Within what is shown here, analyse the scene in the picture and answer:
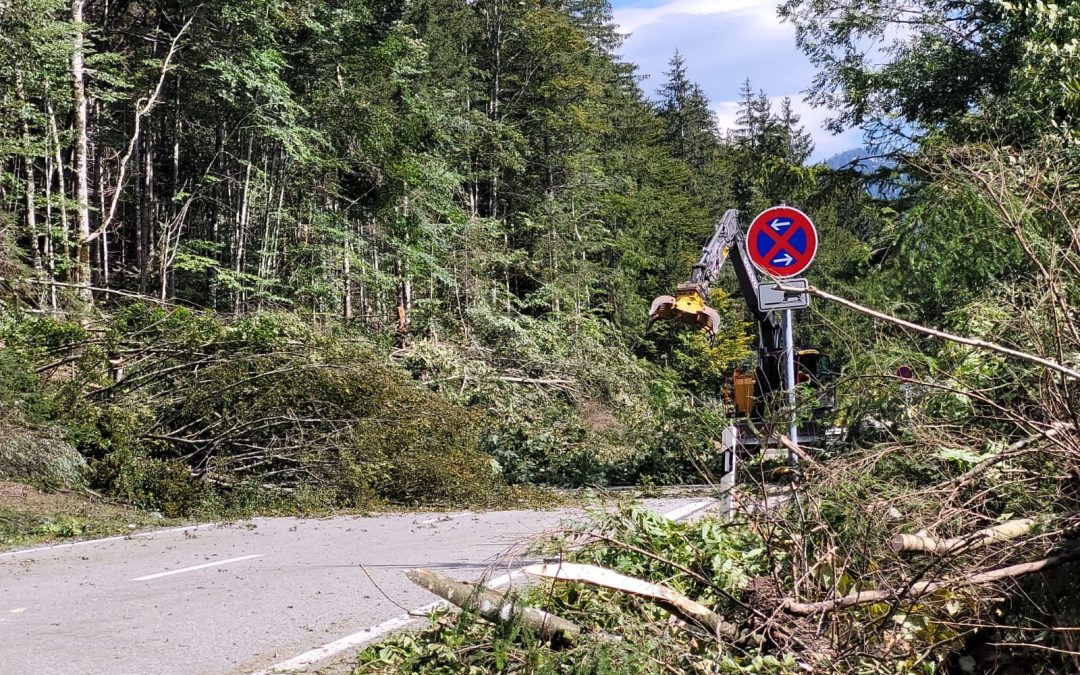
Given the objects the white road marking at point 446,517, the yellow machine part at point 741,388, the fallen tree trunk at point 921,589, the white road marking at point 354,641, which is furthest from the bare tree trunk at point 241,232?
the fallen tree trunk at point 921,589

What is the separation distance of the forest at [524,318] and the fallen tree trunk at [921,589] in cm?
1

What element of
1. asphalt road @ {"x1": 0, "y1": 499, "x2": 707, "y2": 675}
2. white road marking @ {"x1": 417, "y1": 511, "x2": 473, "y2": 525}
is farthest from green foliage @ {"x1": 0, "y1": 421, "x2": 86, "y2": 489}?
white road marking @ {"x1": 417, "y1": 511, "x2": 473, "y2": 525}

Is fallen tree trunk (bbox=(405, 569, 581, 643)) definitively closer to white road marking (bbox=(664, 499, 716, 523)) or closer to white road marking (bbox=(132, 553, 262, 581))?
white road marking (bbox=(132, 553, 262, 581))

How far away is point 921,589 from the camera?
4383mm

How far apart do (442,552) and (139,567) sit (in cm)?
274

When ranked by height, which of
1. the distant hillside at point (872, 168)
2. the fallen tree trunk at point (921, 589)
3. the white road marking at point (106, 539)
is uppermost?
the distant hillside at point (872, 168)

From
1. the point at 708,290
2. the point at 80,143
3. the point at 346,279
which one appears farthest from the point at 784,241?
the point at 346,279

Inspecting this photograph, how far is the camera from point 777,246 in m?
8.68

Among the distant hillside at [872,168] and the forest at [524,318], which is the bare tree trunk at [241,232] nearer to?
the forest at [524,318]

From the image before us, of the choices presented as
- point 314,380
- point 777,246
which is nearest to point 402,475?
point 314,380

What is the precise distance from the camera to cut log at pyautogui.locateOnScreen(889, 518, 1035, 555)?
169 inches

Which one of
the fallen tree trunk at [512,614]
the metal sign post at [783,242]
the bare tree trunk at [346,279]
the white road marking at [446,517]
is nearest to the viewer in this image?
the fallen tree trunk at [512,614]

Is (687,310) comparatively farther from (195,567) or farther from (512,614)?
(512,614)

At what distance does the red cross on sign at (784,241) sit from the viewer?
8.54 m
